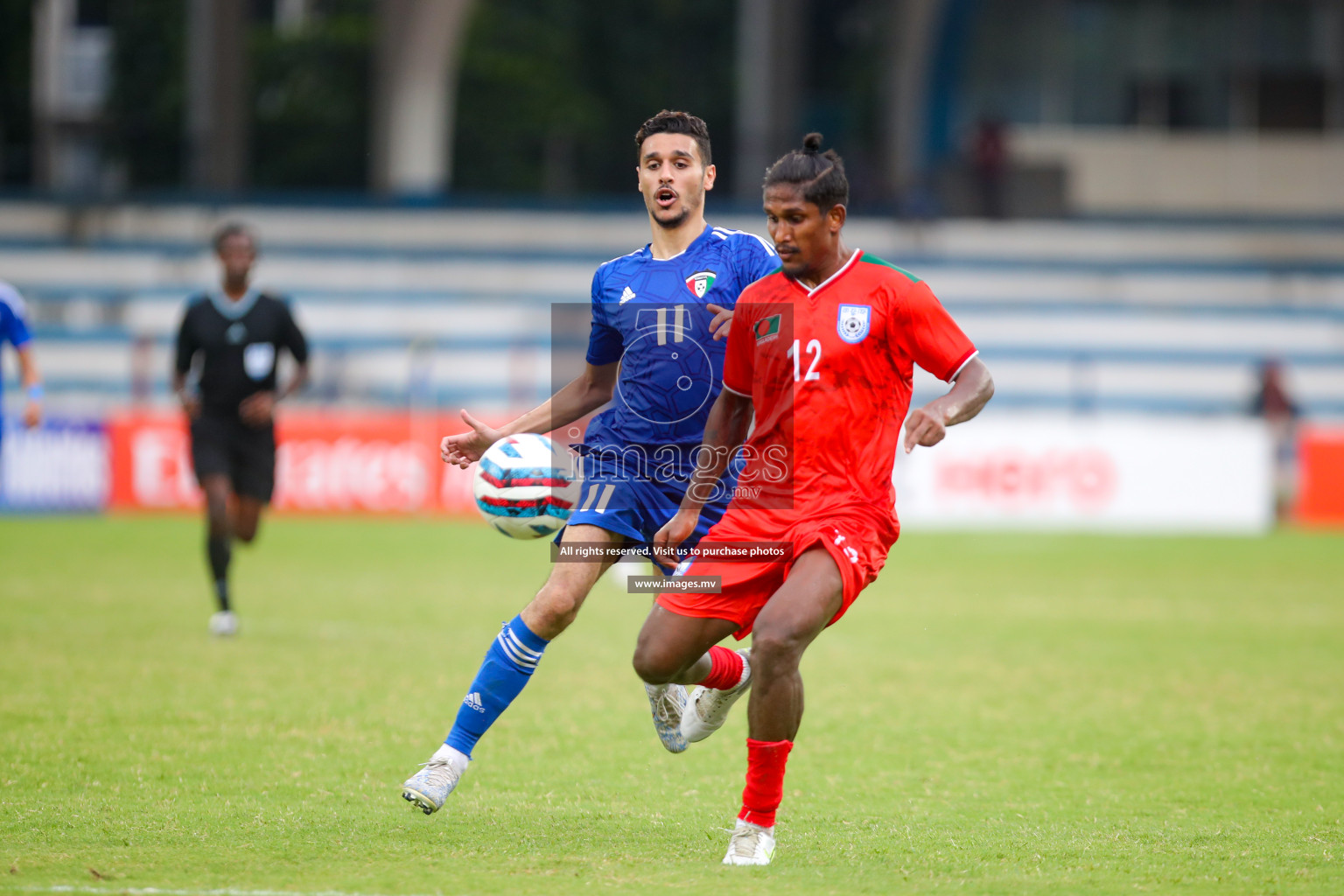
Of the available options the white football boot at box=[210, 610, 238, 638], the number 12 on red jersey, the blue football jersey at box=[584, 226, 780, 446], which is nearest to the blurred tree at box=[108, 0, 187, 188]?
the white football boot at box=[210, 610, 238, 638]

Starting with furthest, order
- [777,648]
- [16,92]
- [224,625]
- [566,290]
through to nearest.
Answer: [16,92], [566,290], [224,625], [777,648]

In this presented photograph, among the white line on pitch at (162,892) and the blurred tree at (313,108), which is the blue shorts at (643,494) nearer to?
the white line on pitch at (162,892)

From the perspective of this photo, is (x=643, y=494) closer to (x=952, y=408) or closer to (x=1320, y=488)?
(x=952, y=408)

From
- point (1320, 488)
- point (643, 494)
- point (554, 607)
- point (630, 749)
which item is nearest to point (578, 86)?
point (1320, 488)

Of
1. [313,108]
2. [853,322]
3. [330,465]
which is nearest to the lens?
[853,322]

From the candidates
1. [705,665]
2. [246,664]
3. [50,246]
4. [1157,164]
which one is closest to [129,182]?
[50,246]

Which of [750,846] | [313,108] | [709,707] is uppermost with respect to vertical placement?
[313,108]

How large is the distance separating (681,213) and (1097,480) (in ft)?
49.5

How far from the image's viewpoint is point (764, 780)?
4832 mm

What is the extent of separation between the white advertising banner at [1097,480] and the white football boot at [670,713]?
13657mm

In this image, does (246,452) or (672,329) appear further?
(246,452)

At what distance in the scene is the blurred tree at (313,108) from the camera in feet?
138

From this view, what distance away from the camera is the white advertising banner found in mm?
19500

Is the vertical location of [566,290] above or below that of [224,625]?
above
